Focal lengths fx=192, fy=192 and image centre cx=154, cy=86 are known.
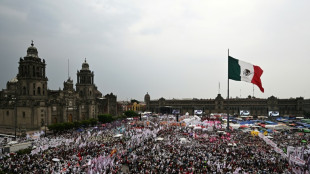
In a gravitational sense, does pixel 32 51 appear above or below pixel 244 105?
above

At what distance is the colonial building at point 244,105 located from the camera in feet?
308

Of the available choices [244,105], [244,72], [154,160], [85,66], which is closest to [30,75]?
[85,66]

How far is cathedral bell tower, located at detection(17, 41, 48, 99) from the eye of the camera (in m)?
44.7

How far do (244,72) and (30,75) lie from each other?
45875mm

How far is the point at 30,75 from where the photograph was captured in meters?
45.0

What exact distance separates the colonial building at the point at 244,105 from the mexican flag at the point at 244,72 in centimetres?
8115

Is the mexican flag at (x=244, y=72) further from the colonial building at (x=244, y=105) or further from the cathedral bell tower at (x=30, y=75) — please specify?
the colonial building at (x=244, y=105)

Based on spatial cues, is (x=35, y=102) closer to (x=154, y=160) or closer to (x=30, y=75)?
(x=30, y=75)

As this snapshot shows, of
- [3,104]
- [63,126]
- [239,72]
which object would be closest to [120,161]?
[239,72]

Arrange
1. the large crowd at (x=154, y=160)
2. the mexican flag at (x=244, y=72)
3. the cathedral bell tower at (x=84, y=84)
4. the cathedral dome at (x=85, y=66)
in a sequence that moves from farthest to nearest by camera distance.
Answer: the cathedral dome at (x=85, y=66), the cathedral bell tower at (x=84, y=84), the mexican flag at (x=244, y=72), the large crowd at (x=154, y=160)

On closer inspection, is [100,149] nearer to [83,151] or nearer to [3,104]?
[83,151]

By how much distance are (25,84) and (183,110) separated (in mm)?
80201

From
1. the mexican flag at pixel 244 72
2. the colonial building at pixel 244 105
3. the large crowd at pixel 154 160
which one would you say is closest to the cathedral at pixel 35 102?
the large crowd at pixel 154 160

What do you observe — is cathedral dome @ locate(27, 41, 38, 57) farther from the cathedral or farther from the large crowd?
the large crowd
